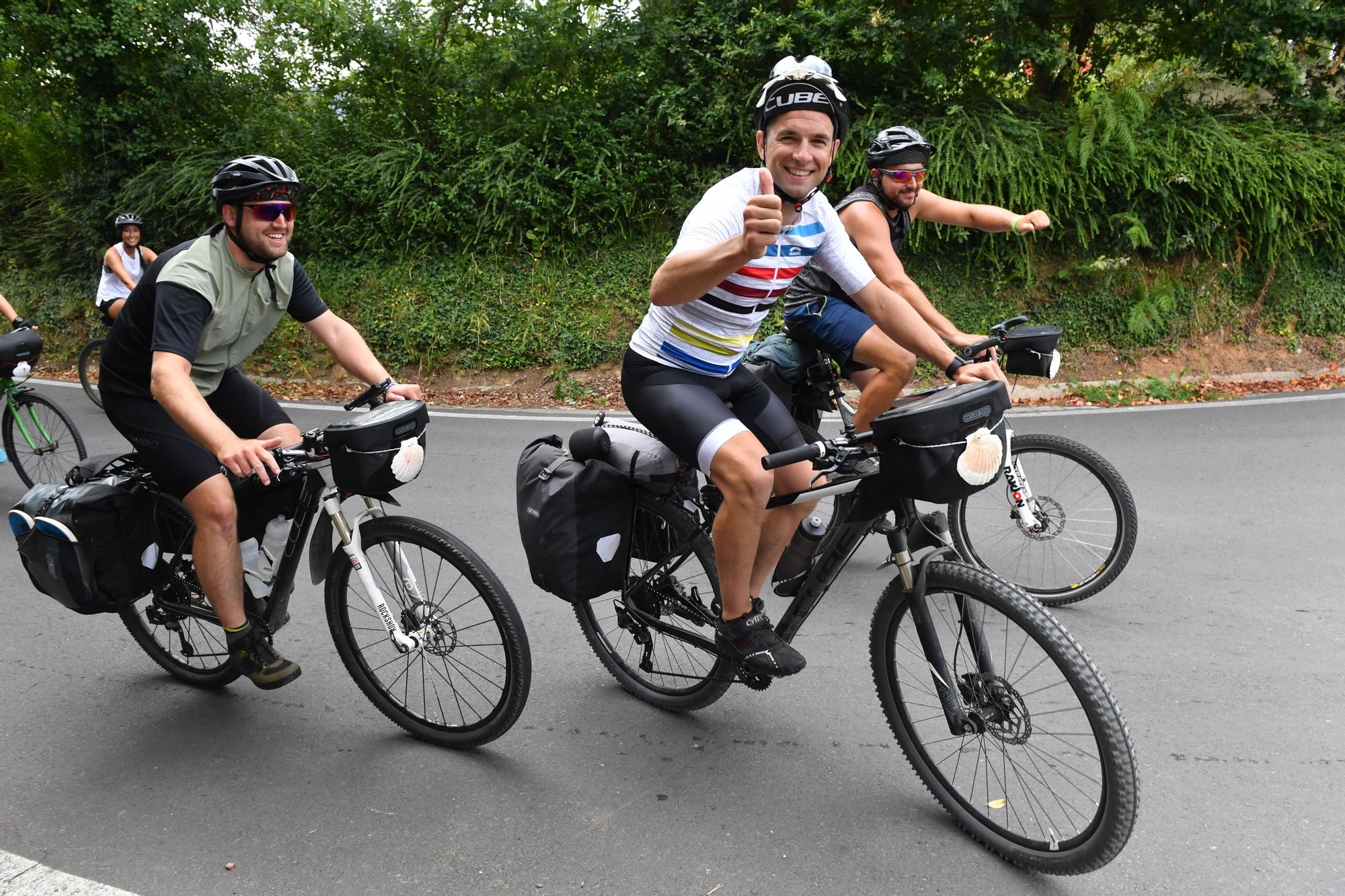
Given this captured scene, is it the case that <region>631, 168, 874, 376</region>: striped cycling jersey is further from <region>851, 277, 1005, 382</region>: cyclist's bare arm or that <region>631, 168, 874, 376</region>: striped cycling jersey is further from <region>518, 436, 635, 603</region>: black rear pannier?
<region>518, 436, 635, 603</region>: black rear pannier

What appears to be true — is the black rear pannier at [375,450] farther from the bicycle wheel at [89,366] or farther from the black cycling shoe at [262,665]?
the bicycle wheel at [89,366]

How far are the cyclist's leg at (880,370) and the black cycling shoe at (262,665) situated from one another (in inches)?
103

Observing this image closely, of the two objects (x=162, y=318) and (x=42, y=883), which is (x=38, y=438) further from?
(x=42, y=883)

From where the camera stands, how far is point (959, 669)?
117 inches

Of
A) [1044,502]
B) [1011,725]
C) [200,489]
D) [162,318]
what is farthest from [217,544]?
[1044,502]

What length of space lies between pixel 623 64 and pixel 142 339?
10.5m

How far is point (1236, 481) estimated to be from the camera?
256 inches

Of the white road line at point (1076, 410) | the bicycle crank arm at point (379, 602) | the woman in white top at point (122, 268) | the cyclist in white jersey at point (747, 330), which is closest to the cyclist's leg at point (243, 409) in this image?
the bicycle crank arm at point (379, 602)

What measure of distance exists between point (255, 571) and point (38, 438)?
14.4 feet

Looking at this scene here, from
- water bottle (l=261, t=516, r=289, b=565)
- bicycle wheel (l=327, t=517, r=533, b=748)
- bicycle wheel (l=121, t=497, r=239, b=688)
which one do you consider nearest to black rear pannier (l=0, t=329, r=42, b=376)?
bicycle wheel (l=121, t=497, r=239, b=688)

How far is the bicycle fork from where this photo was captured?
3.44 m

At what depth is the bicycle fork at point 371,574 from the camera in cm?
344

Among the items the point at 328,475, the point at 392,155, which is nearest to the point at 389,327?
the point at 392,155

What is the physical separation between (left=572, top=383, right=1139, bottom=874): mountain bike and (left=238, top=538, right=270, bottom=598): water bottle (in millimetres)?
1423
